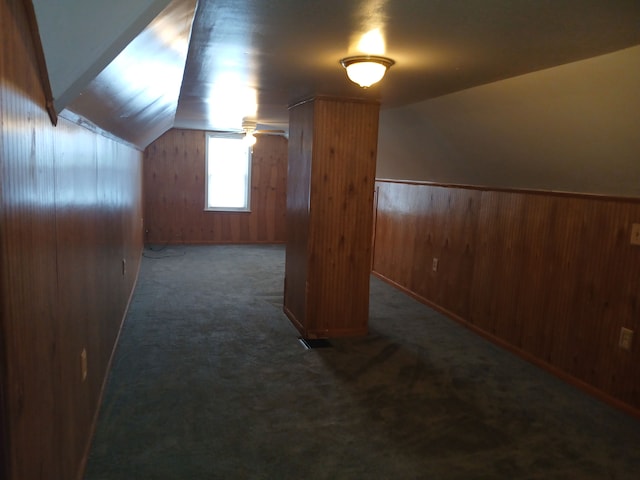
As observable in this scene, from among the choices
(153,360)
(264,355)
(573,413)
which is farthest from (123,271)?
(573,413)

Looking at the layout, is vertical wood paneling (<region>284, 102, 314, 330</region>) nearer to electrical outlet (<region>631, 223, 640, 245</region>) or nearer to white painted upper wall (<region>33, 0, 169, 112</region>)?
electrical outlet (<region>631, 223, 640, 245</region>)

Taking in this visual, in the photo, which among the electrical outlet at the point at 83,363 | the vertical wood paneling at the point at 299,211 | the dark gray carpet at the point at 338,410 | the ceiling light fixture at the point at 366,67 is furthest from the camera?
the vertical wood paneling at the point at 299,211

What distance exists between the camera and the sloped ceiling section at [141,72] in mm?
1643

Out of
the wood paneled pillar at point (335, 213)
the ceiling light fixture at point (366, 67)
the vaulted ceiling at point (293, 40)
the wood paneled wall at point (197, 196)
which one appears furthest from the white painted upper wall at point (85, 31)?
the wood paneled wall at point (197, 196)

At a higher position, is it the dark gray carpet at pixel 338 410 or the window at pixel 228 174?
the window at pixel 228 174

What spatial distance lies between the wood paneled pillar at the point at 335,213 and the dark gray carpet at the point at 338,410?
261 mm

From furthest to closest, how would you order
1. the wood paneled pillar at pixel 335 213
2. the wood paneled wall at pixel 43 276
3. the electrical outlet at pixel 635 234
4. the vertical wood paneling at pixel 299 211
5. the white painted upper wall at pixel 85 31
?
1. the vertical wood paneling at pixel 299 211
2. the wood paneled pillar at pixel 335 213
3. the electrical outlet at pixel 635 234
4. the white painted upper wall at pixel 85 31
5. the wood paneled wall at pixel 43 276

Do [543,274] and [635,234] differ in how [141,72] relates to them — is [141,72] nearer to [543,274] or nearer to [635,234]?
[635,234]

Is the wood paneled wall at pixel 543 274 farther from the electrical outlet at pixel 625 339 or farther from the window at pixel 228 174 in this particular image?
the window at pixel 228 174

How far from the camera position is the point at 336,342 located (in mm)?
3857

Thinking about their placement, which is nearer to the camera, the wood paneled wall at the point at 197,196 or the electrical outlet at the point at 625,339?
the electrical outlet at the point at 625,339

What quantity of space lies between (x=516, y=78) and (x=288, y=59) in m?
1.25

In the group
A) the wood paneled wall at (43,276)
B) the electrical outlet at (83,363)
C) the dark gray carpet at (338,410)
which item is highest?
the wood paneled wall at (43,276)

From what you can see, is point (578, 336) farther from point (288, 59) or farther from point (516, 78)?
point (288, 59)
